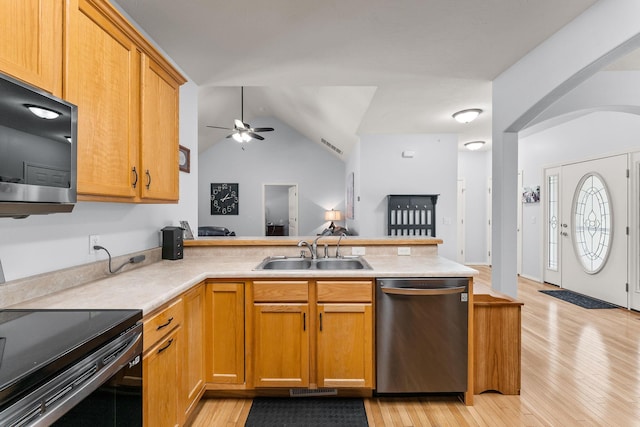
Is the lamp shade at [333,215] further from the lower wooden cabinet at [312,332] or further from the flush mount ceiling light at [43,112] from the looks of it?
the flush mount ceiling light at [43,112]

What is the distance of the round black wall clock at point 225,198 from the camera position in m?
8.48

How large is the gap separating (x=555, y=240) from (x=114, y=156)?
20.4 feet

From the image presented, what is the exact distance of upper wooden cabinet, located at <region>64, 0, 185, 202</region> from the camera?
1.39 metres

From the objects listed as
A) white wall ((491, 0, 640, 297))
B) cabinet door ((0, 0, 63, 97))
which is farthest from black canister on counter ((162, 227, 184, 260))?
white wall ((491, 0, 640, 297))

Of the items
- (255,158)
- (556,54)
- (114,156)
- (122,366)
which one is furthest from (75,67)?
(255,158)

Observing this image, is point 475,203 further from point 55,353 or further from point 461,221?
point 55,353

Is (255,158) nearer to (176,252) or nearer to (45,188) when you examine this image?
(176,252)

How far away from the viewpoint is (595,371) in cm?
252

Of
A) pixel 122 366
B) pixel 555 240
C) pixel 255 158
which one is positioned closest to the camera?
pixel 122 366

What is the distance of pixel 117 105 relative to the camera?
5.34 ft

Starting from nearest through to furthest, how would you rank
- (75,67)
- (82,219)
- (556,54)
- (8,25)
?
(8,25) → (75,67) → (82,219) → (556,54)

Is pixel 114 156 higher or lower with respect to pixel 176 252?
higher

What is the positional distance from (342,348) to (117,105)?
6.22ft

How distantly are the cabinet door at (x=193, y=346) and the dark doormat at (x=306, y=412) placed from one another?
14.8 inches
